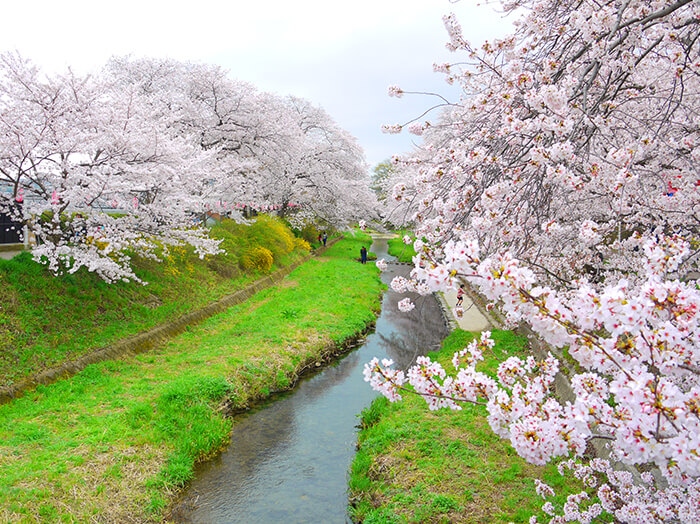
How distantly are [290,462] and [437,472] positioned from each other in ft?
6.57

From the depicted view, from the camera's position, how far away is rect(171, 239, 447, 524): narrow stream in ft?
15.9

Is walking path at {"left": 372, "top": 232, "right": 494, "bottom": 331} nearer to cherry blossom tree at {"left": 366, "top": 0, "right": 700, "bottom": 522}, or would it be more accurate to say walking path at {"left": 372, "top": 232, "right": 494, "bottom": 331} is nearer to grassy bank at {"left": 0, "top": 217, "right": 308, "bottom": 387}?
cherry blossom tree at {"left": 366, "top": 0, "right": 700, "bottom": 522}

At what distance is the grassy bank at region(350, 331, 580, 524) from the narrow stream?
1.20 ft

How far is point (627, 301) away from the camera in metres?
1.74

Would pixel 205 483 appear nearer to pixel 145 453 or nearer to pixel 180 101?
pixel 145 453

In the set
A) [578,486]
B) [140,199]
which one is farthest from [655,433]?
[140,199]

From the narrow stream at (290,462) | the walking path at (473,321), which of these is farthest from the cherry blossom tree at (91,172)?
the walking path at (473,321)

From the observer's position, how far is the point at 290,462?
5781 millimetres

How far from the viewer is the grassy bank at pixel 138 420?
14.1 feet

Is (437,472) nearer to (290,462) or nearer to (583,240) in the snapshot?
(290,462)

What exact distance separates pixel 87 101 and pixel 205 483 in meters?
6.79

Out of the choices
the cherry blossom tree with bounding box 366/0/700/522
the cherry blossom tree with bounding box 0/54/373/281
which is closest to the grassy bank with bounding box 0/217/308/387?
the cherry blossom tree with bounding box 0/54/373/281

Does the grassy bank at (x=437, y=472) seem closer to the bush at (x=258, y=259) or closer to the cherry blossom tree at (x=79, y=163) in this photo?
the cherry blossom tree at (x=79, y=163)

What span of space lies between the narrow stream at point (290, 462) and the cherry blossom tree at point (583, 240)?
1.06 meters
